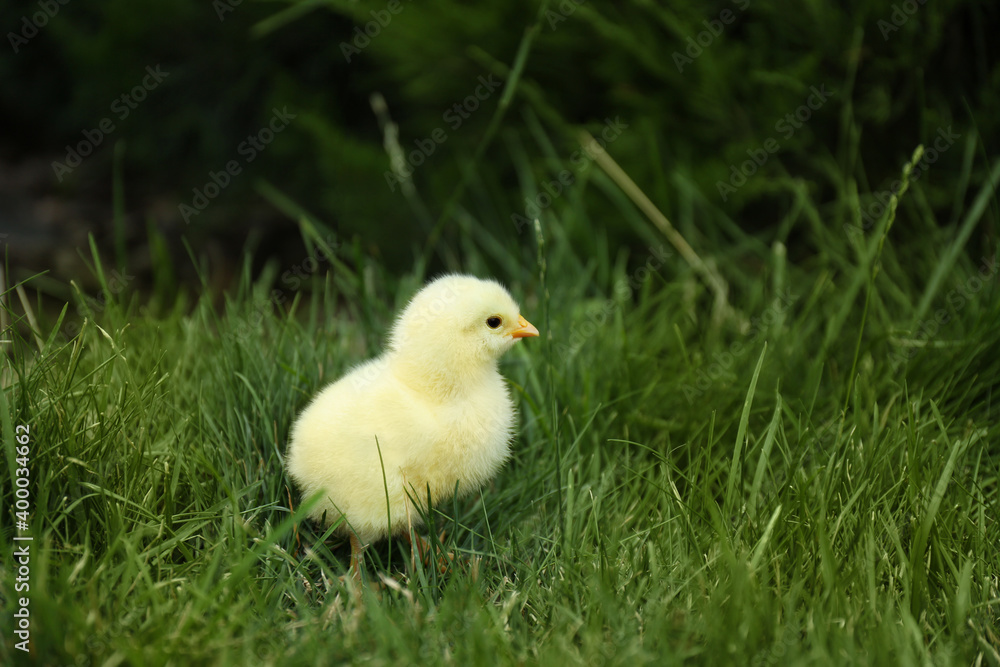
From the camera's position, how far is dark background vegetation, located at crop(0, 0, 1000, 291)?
3404mm

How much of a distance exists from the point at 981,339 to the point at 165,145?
519 cm

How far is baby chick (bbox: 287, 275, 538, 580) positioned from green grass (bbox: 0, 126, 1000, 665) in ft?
0.40

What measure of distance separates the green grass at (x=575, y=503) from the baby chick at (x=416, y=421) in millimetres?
122

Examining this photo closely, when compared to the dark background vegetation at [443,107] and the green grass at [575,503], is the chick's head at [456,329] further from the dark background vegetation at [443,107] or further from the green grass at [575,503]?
the dark background vegetation at [443,107]

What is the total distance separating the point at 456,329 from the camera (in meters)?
2.14

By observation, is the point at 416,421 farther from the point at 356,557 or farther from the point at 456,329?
the point at 356,557

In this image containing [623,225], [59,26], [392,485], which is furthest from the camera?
[59,26]

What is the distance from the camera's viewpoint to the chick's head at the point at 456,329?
2125 mm

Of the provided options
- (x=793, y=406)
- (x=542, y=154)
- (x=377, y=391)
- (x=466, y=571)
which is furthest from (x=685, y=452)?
(x=542, y=154)

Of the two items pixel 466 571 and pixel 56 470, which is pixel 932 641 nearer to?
pixel 466 571

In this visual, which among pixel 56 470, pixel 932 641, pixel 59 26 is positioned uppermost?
pixel 59 26

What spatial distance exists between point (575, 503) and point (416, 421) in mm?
557

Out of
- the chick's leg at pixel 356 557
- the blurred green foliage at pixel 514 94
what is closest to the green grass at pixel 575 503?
the chick's leg at pixel 356 557

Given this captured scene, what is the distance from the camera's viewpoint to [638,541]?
210 cm
